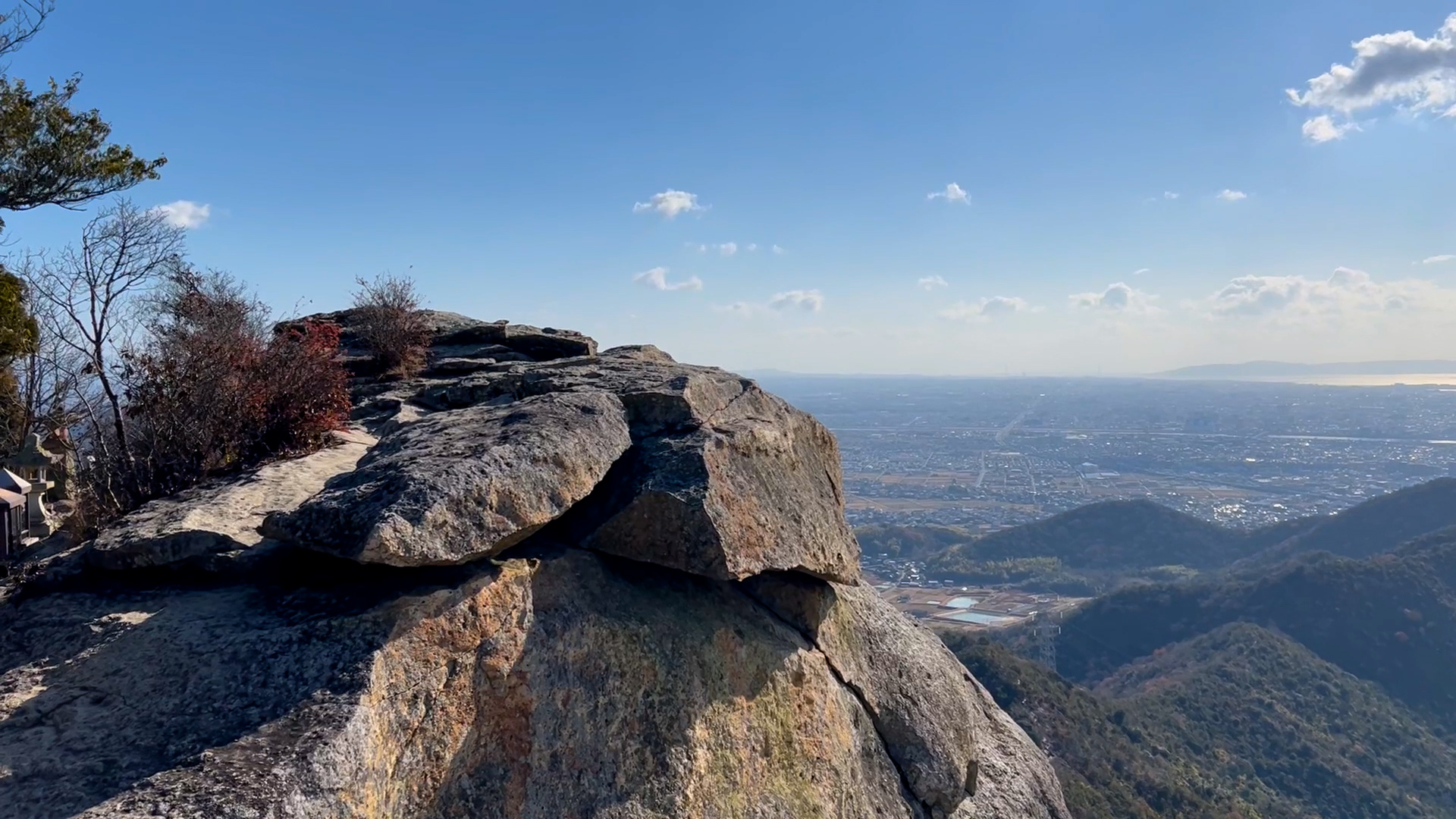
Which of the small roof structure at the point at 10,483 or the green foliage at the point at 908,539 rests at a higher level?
the small roof structure at the point at 10,483

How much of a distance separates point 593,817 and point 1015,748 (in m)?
7.11

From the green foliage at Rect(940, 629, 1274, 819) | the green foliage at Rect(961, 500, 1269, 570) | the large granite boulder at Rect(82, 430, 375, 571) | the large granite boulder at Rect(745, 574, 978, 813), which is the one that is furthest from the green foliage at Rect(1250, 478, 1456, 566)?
the large granite boulder at Rect(82, 430, 375, 571)

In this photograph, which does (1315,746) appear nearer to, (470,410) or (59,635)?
(470,410)

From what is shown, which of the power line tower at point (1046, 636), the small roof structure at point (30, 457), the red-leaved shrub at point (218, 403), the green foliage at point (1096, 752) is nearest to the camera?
the red-leaved shrub at point (218, 403)

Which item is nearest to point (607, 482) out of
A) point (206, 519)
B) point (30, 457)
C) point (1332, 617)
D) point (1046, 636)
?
point (206, 519)

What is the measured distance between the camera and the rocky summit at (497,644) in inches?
180

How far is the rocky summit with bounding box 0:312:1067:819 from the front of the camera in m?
4.57

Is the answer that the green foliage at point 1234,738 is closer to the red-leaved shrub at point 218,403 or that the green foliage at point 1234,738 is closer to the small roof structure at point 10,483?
the red-leaved shrub at point 218,403

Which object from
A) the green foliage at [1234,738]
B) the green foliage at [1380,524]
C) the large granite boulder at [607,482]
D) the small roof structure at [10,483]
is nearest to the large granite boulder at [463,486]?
the large granite boulder at [607,482]

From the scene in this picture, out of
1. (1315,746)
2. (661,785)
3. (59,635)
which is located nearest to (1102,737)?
(1315,746)

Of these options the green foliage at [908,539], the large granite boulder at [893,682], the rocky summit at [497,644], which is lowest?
the green foliage at [908,539]

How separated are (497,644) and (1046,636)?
242ft

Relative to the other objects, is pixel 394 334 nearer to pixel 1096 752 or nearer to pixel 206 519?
pixel 206 519

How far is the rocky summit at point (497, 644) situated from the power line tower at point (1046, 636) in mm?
62684
